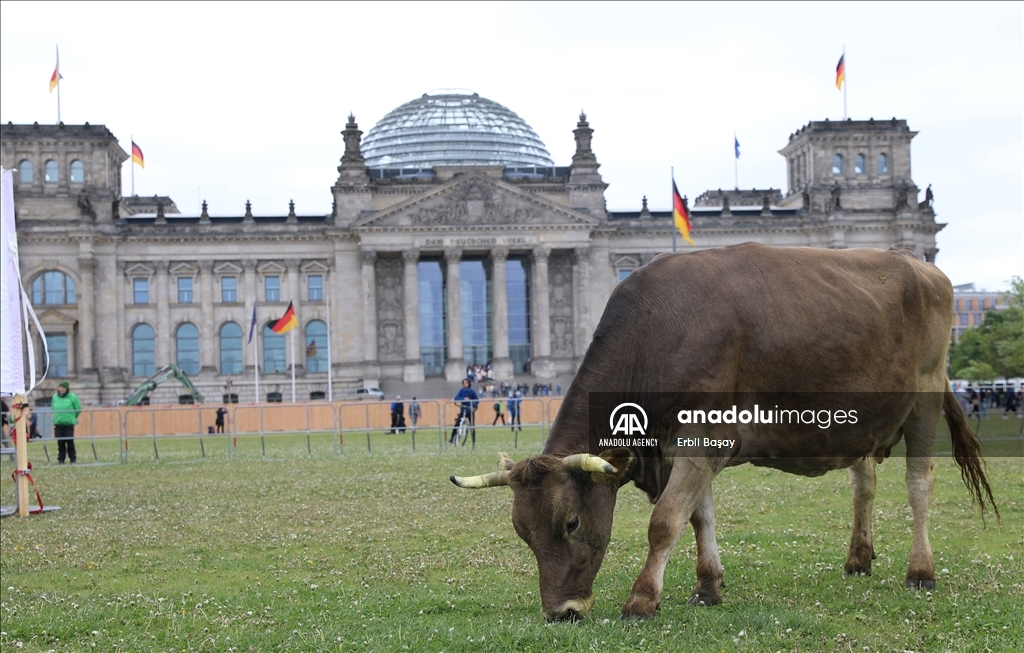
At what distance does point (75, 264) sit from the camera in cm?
8381

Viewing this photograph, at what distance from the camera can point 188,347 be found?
85.5 meters

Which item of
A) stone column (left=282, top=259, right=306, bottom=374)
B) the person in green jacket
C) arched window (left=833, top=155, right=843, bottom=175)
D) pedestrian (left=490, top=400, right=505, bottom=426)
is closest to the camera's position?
the person in green jacket

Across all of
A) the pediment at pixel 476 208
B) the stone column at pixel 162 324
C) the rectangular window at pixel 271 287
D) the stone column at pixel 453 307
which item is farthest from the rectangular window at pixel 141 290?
the stone column at pixel 453 307

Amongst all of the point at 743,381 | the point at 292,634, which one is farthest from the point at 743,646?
the point at 292,634

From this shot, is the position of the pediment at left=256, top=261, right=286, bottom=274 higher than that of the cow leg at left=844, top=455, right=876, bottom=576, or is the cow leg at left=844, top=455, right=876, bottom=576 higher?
the pediment at left=256, top=261, right=286, bottom=274

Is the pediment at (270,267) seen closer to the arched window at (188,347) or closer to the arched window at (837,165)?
the arched window at (188,347)

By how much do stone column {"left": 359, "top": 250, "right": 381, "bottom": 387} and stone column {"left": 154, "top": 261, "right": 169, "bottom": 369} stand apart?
51.1 ft

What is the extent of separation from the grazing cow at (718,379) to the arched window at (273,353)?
78969mm

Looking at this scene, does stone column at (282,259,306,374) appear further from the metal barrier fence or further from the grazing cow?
the grazing cow

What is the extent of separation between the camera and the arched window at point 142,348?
85.1 metres

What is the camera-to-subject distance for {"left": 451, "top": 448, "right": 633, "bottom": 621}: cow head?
7.55 m

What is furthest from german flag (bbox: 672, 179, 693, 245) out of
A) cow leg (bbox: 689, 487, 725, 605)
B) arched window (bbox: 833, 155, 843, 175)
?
cow leg (bbox: 689, 487, 725, 605)

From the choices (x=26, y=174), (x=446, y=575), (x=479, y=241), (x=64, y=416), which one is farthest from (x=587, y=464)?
(x=26, y=174)

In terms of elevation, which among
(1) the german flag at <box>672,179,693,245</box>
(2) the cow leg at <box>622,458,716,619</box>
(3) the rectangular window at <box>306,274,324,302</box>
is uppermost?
(1) the german flag at <box>672,179,693,245</box>
